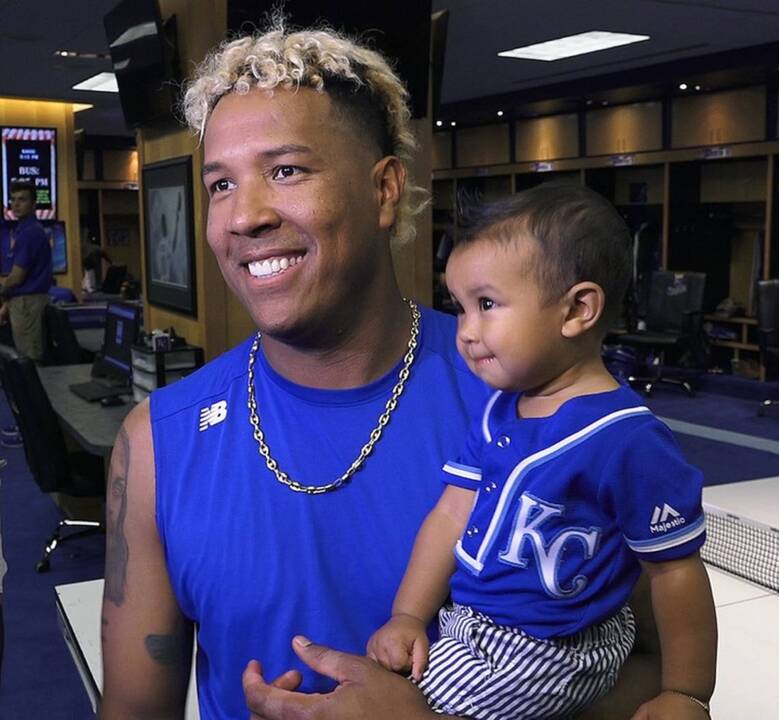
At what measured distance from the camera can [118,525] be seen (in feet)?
4.24

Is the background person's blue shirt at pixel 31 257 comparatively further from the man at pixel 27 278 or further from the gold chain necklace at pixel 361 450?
the gold chain necklace at pixel 361 450

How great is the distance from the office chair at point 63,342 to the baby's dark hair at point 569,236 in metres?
5.74

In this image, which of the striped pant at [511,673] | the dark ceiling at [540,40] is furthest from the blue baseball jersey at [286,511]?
the dark ceiling at [540,40]

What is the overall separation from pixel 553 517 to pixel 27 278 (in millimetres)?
6886

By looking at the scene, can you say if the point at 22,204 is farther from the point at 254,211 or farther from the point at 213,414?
the point at 254,211

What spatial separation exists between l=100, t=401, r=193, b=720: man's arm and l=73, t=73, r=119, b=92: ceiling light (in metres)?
8.38

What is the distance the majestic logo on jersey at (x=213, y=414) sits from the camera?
1261 millimetres

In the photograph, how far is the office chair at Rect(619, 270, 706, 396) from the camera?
8.45 m

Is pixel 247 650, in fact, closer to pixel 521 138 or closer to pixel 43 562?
pixel 43 562

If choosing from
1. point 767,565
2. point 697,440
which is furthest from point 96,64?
point 767,565

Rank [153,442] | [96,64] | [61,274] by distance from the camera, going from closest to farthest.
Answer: [153,442] → [96,64] → [61,274]

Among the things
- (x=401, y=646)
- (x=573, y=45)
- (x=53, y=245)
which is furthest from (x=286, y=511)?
(x=53, y=245)

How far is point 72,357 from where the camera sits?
6473mm

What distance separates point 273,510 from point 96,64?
7931 millimetres
